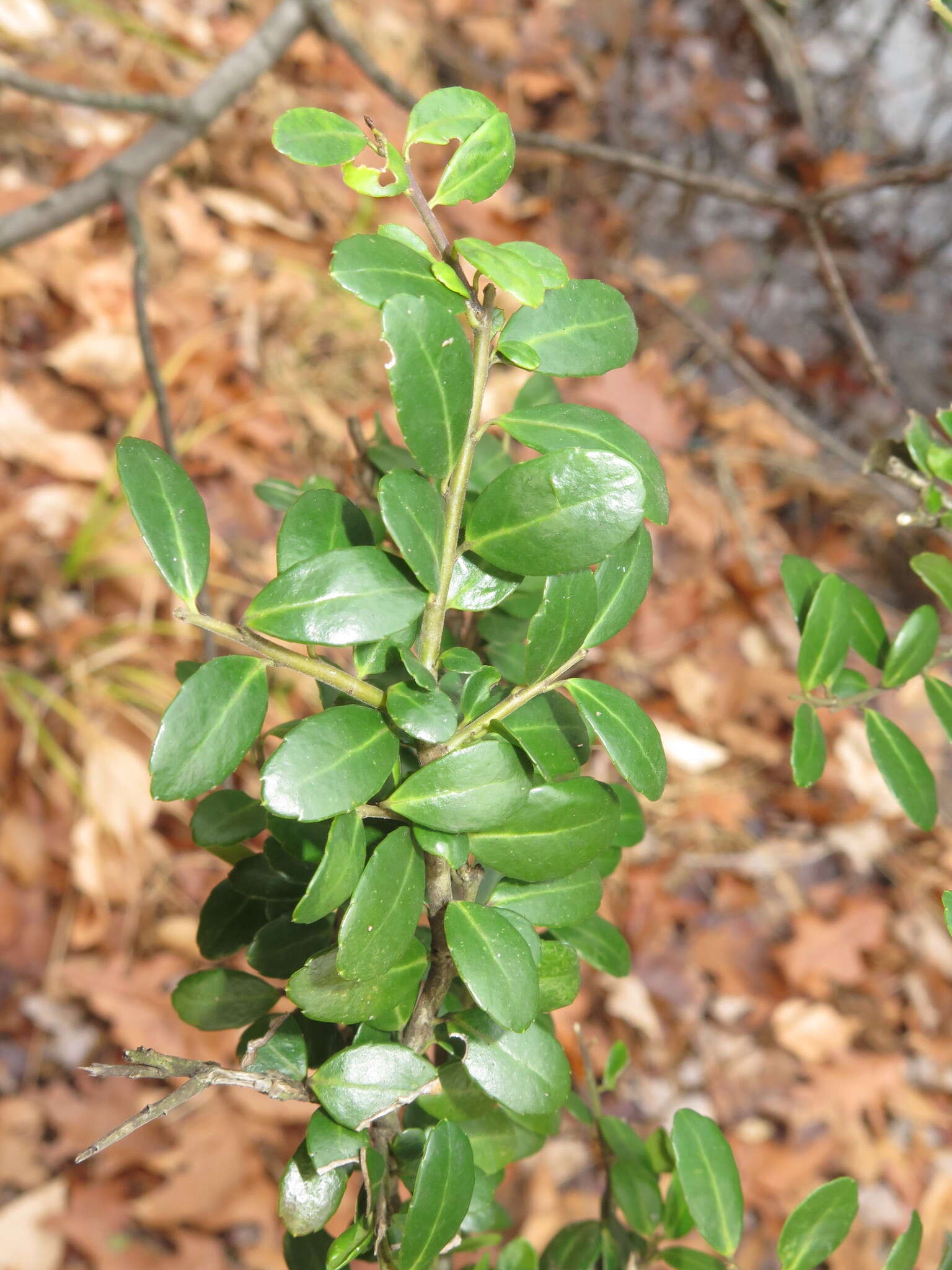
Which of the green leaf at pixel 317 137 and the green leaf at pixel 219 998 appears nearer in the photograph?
the green leaf at pixel 317 137

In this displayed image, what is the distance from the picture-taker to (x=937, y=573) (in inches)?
22.1

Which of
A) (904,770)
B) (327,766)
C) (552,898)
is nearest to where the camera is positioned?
(327,766)

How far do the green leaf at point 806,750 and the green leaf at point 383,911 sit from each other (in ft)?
0.85

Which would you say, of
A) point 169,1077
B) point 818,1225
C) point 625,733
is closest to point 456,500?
point 625,733

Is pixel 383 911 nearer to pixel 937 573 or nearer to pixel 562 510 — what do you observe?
pixel 562 510

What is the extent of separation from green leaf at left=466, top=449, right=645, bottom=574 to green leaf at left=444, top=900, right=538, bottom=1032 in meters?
0.15

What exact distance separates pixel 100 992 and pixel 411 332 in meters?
1.52

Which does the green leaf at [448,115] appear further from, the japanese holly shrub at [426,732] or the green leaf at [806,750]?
the green leaf at [806,750]

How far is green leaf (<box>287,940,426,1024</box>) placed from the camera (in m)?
0.40

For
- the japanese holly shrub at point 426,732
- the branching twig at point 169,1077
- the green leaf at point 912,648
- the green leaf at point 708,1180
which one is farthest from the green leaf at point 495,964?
the green leaf at point 912,648

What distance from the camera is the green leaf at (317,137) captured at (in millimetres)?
396

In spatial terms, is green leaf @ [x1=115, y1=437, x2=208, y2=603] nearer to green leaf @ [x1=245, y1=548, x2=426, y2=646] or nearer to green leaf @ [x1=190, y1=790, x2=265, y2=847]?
green leaf @ [x1=245, y1=548, x2=426, y2=646]

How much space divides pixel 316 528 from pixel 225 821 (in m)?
0.18

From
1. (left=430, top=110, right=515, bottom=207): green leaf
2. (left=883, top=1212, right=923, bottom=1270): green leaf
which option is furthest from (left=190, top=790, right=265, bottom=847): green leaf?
(left=883, top=1212, right=923, bottom=1270): green leaf
